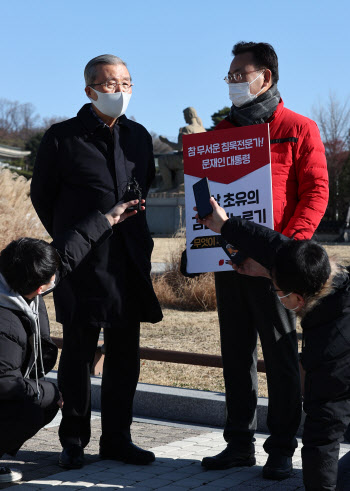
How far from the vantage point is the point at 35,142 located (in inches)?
2393

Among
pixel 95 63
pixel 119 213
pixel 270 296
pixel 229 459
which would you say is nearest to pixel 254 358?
pixel 270 296

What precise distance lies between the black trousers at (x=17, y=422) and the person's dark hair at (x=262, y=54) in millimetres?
2090

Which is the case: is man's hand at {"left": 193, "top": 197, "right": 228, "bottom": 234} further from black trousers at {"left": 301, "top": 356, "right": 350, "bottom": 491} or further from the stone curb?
the stone curb

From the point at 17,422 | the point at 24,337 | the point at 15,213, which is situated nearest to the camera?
the point at 17,422

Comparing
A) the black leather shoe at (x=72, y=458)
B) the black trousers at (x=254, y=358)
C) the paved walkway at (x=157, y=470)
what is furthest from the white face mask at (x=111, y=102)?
the paved walkway at (x=157, y=470)

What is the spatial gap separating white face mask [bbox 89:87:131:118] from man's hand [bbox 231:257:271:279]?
1.13 meters

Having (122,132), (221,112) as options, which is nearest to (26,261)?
(122,132)

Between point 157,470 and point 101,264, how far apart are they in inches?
44.5

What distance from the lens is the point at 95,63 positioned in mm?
4363

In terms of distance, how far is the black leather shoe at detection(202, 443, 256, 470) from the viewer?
4207 millimetres

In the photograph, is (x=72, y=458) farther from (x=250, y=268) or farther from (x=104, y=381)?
(x=250, y=268)

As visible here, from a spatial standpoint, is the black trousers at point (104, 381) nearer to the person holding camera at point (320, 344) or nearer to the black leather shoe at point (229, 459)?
the black leather shoe at point (229, 459)

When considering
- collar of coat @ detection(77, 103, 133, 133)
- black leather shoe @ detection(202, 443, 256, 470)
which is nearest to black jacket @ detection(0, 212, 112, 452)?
collar of coat @ detection(77, 103, 133, 133)

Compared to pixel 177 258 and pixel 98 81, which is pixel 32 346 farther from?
pixel 177 258
